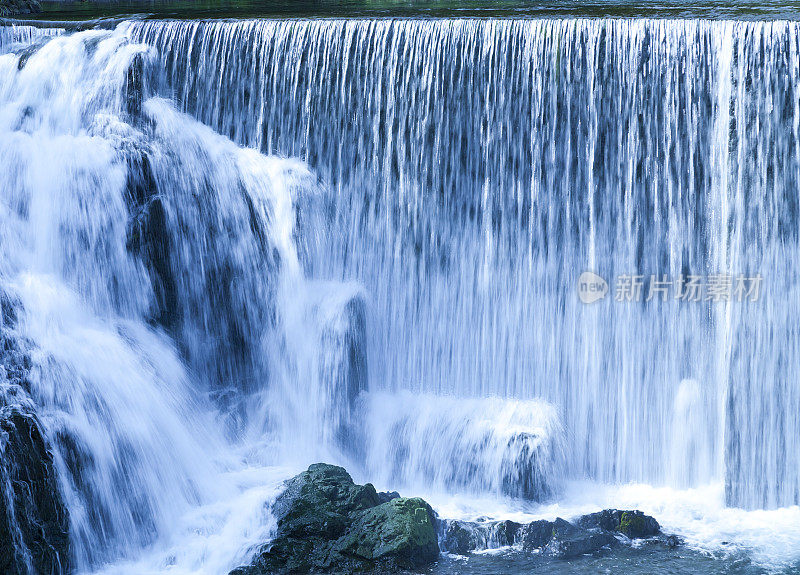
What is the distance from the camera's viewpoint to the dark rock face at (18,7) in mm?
16469

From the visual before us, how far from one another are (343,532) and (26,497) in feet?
9.63

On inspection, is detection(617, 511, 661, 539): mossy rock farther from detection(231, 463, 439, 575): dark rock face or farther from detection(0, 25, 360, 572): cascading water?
detection(0, 25, 360, 572): cascading water

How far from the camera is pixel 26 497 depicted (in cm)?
890

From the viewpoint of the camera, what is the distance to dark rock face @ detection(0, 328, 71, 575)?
8703mm

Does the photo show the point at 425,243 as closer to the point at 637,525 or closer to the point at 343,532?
the point at 343,532

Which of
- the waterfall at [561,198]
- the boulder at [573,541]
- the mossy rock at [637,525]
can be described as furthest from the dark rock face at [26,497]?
the mossy rock at [637,525]

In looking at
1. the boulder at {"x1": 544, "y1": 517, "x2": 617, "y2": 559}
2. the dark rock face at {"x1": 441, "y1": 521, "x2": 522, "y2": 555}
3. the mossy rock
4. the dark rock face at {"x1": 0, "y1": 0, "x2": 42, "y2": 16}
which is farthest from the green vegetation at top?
the dark rock face at {"x1": 441, "y1": 521, "x2": 522, "y2": 555}

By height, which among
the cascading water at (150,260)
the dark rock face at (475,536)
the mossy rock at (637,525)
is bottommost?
the dark rock face at (475,536)

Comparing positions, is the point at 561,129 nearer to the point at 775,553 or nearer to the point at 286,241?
the point at 286,241

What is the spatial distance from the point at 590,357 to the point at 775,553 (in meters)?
3.14

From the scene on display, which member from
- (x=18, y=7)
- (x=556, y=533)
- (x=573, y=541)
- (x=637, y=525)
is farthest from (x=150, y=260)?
(x=18, y=7)

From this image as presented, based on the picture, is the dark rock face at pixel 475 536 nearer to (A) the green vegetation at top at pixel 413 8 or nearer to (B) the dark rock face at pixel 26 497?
(B) the dark rock face at pixel 26 497

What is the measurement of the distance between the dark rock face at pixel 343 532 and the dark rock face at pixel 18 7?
34.8 ft

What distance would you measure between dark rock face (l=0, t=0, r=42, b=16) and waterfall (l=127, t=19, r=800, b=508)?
477cm
